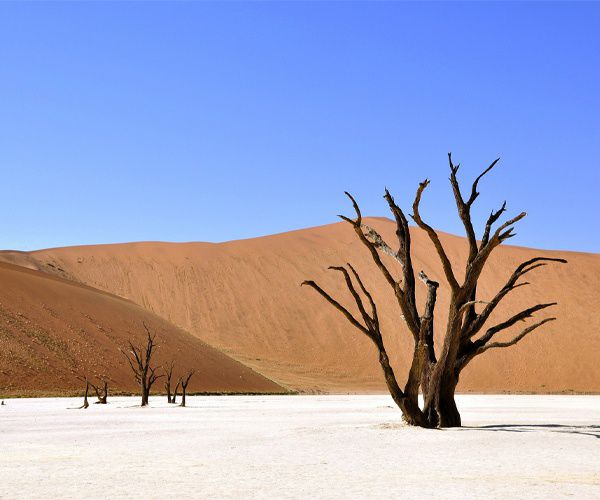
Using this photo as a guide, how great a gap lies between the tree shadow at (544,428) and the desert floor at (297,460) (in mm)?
21

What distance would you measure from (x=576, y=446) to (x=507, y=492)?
5512 millimetres

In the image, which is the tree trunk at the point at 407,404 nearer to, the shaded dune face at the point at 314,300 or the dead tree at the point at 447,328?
the dead tree at the point at 447,328

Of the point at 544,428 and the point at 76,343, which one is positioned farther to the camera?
the point at 76,343

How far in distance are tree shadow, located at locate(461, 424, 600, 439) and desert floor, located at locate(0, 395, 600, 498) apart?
0.07 feet

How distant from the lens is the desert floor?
8.70 m

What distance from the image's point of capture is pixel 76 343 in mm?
44875

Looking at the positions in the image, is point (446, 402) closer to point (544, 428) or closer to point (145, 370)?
point (544, 428)

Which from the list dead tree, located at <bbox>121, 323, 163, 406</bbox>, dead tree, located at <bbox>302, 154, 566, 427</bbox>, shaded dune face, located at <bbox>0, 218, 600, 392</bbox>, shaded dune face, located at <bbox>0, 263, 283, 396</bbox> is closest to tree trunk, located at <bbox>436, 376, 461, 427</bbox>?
dead tree, located at <bbox>302, 154, 566, 427</bbox>

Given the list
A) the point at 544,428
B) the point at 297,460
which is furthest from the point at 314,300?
the point at 297,460

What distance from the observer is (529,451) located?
12617 millimetres

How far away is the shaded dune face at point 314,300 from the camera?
60500mm

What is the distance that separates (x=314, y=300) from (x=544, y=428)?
2242 inches

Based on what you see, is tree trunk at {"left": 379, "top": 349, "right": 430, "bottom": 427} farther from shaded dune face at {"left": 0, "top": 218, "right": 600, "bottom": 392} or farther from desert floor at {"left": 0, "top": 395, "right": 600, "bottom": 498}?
shaded dune face at {"left": 0, "top": 218, "right": 600, "bottom": 392}

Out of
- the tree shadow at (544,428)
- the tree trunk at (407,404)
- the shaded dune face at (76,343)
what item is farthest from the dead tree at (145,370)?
the tree shadow at (544,428)
